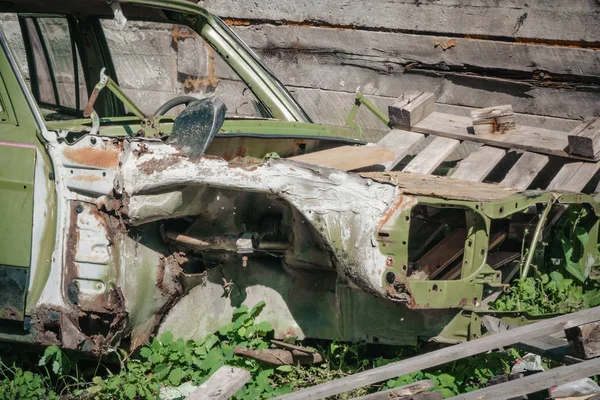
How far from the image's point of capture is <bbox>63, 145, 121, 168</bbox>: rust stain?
4.00 metres

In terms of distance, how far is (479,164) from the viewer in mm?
5488

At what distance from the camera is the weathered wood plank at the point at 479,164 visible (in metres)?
5.36

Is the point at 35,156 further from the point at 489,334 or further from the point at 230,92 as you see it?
the point at 230,92

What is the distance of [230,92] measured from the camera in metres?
7.16

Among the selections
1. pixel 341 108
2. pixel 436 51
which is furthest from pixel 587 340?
pixel 341 108

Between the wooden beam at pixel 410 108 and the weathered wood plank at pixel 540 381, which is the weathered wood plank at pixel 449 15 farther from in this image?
the weathered wood plank at pixel 540 381

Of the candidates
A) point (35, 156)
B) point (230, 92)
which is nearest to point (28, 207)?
point (35, 156)

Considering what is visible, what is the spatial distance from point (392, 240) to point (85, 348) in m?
1.52

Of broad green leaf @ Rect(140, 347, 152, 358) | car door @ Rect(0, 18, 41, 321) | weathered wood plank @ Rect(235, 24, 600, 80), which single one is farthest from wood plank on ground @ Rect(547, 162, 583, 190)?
car door @ Rect(0, 18, 41, 321)

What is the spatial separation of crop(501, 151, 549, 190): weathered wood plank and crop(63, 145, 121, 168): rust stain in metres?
2.45

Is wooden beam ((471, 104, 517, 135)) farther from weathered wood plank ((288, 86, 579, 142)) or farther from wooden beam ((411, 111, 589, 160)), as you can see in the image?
weathered wood plank ((288, 86, 579, 142))

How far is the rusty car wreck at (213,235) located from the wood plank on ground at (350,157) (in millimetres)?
214

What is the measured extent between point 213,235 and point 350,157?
929mm

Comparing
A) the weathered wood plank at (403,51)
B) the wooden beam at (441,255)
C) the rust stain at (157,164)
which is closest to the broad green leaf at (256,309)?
the wooden beam at (441,255)
